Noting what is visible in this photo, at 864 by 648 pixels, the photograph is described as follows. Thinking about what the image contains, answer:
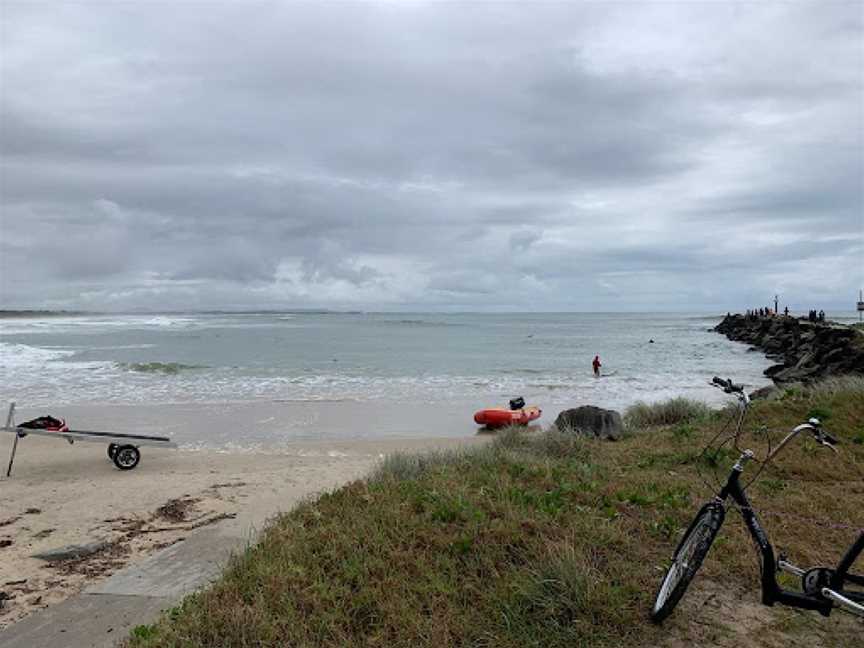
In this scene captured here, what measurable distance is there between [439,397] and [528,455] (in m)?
13.7

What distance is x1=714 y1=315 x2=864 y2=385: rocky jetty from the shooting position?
2277cm

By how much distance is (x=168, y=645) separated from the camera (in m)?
3.88

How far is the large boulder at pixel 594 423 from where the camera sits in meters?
11.4

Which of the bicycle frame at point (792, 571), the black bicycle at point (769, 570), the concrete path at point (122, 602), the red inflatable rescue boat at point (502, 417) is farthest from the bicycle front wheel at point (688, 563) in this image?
the red inflatable rescue boat at point (502, 417)

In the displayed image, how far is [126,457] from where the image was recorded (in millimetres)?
11188

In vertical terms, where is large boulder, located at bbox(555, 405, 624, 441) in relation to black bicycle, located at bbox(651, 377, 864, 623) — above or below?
below

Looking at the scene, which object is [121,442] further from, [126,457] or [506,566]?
[506,566]

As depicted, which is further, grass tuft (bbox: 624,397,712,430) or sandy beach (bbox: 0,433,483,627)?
grass tuft (bbox: 624,397,712,430)

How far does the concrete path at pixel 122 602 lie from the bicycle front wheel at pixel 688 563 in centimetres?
356

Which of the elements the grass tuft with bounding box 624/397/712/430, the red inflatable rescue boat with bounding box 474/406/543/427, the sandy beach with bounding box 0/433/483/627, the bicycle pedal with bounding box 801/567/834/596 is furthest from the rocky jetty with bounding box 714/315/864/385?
the bicycle pedal with bounding box 801/567/834/596

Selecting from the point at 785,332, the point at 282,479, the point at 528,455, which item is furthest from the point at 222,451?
the point at 785,332

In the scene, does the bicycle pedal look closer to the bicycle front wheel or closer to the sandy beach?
the bicycle front wheel

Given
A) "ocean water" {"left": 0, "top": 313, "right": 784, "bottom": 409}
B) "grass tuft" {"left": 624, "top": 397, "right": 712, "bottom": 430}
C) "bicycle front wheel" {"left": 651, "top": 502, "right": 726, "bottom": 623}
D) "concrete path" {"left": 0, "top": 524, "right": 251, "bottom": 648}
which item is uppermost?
"bicycle front wheel" {"left": 651, "top": 502, "right": 726, "bottom": 623}

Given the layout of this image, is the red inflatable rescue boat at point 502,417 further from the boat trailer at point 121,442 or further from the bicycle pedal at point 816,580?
the bicycle pedal at point 816,580
